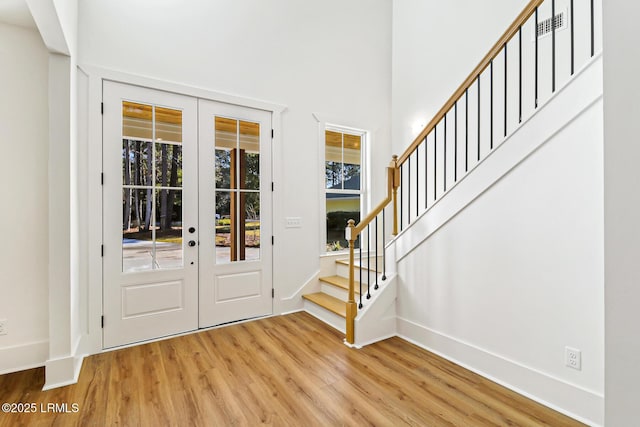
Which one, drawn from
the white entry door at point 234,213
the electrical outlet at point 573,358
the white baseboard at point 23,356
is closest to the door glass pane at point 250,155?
the white entry door at point 234,213

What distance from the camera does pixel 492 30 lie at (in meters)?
3.59

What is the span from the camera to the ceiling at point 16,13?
89.4 inches

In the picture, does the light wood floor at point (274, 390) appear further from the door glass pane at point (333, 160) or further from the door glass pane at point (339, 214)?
the door glass pane at point (333, 160)

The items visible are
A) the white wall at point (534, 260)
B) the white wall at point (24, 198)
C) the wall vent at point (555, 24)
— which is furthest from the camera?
the wall vent at point (555, 24)

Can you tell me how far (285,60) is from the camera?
3.78 m

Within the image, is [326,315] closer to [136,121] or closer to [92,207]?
[92,207]

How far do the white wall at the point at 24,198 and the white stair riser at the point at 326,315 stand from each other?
247 centimetres

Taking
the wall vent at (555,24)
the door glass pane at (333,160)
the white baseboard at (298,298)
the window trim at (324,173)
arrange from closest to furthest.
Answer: the wall vent at (555,24) → the white baseboard at (298,298) → the window trim at (324,173) → the door glass pane at (333,160)

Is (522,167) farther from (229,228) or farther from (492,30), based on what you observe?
(229,228)

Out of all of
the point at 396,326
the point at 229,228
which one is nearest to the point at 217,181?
the point at 229,228

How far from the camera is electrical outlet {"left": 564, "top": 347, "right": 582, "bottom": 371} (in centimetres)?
192

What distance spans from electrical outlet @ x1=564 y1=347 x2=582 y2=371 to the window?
2.75 metres

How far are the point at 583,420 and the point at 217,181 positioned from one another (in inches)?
137

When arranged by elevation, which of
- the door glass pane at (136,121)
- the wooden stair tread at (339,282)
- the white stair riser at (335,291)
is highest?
the door glass pane at (136,121)
